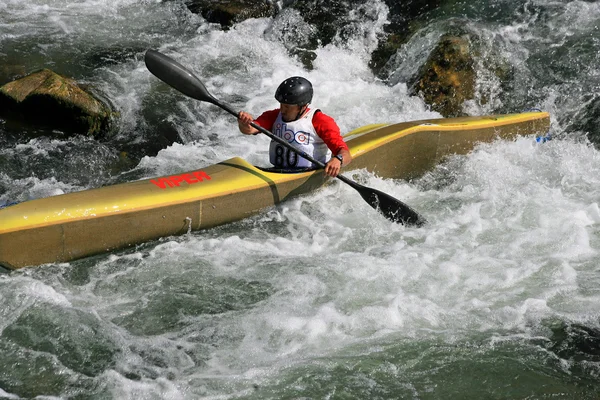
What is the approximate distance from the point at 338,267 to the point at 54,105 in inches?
127

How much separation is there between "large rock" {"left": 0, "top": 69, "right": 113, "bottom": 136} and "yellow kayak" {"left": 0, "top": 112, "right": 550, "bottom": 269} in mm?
1892

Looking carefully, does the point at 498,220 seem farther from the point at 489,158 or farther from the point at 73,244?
the point at 73,244

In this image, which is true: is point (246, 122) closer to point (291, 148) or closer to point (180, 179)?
point (291, 148)

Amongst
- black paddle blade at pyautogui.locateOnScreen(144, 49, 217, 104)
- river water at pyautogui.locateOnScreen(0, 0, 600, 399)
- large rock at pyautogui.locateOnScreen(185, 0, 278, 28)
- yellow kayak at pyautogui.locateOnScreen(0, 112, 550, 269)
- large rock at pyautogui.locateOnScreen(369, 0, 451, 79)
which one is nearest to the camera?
river water at pyautogui.locateOnScreen(0, 0, 600, 399)

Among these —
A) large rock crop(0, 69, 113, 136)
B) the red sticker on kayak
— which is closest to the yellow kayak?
the red sticker on kayak

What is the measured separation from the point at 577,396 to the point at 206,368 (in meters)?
1.78

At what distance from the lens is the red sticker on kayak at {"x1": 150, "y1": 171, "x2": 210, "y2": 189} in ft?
15.7

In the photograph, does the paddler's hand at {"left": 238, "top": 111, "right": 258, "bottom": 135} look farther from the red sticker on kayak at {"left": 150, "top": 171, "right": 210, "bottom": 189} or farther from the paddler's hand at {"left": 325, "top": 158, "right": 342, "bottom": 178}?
the paddler's hand at {"left": 325, "top": 158, "right": 342, "bottom": 178}

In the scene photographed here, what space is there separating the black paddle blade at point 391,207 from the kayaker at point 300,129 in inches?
11.7

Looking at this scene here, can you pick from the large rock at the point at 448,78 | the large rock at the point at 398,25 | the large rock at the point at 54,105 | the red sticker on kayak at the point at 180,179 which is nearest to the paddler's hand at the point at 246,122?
the red sticker on kayak at the point at 180,179

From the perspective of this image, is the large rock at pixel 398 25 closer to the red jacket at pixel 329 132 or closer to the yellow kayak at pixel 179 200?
the yellow kayak at pixel 179 200

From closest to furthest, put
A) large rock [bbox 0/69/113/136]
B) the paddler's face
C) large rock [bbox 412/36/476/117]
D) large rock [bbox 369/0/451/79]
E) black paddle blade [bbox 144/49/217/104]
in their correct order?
the paddler's face, black paddle blade [bbox 144/49/217/104], large rock [bbox 0/69/113/136], large rock [bbox 412/36/476/117], large rock [bbox 369/0/451/79]

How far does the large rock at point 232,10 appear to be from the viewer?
9.01 m

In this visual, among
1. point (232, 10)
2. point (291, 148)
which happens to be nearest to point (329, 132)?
point (291, 148)
